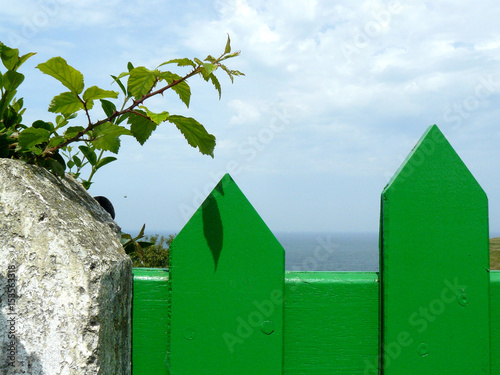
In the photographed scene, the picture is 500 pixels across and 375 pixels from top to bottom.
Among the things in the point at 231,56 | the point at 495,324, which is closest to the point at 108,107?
the point at 231,56

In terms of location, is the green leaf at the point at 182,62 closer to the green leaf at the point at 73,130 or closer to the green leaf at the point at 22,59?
the green leaf at the point at 73,130

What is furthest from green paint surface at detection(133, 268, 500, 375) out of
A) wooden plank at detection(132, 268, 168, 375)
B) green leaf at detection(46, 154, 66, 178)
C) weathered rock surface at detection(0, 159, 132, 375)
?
green leaf at detection(46, 154, 66, 178)

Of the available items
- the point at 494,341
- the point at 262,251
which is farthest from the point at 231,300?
the point at 494,341

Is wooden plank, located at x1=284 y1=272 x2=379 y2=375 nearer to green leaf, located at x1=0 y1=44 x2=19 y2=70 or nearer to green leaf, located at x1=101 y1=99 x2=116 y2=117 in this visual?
green leaf, located at x1=101 y1=99 x2=116 y2=117

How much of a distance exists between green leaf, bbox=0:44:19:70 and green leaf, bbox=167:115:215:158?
0.44 metres

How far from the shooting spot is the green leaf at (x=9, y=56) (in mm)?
1115

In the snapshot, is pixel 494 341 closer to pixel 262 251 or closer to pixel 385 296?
pixel 385 296

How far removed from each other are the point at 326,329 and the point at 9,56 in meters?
1.16

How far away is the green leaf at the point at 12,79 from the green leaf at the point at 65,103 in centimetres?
13

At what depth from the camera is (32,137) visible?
3.52 feet

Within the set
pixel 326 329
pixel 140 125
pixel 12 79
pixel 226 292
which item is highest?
pixel 12 79

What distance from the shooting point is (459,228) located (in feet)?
4.31

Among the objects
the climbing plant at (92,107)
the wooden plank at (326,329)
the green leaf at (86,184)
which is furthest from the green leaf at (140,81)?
the wooden plank at (326,329)

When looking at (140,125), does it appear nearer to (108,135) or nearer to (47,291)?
(108,135)
